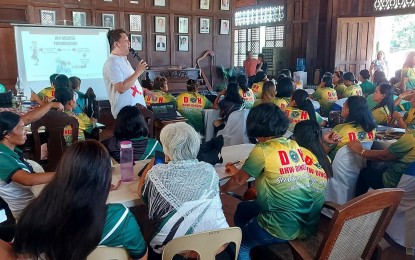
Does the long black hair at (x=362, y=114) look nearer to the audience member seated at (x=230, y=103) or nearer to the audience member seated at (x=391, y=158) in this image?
the audience member seated at (x=391, y=158)

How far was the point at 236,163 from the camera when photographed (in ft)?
7.80

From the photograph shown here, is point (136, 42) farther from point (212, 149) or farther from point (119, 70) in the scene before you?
point (212, 149)

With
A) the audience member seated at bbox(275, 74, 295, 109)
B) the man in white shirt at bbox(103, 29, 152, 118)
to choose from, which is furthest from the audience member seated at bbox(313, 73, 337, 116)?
the man in white shirt at bbox(103, 29, 152, 118)

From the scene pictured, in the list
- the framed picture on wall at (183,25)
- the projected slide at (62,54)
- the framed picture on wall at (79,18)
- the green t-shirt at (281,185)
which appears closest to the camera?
the green t-shirt at (281,185)

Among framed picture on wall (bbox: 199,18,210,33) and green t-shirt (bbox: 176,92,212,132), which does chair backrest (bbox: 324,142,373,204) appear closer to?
green t-shirt (bbox: 176,92,212,132)

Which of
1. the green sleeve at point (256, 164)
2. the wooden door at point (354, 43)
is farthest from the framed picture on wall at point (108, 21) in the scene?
the green sleeve at point (256, 164)

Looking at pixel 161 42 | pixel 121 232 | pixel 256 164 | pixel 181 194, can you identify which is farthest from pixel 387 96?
pixel 161 42

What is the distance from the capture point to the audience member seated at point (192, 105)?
15.7ft

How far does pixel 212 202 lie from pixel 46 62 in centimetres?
630

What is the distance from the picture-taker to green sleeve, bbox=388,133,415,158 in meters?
2.41

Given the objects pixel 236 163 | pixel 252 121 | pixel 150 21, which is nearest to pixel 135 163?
pixel 236 163

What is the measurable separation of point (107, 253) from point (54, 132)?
2008 mm

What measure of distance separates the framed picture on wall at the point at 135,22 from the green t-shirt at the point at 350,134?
6539 mm

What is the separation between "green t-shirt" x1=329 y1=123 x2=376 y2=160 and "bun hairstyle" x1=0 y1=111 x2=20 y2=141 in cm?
224
